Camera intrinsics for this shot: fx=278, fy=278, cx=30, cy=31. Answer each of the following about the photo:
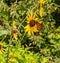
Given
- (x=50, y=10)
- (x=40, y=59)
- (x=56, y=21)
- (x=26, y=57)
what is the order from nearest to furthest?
1. (x=26, y=57)
2. (x=40, y=59)
3. (x=50, y=10)
4. (x=56, y=21)

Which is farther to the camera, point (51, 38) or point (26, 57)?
point (51, 38)

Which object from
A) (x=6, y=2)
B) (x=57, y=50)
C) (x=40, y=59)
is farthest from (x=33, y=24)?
(x=6, y=2)

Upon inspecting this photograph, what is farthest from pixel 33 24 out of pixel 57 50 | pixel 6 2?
pixel 6 2

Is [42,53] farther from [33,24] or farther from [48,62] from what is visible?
[33,24]

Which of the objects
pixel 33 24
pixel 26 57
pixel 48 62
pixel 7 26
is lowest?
pixel 48 62

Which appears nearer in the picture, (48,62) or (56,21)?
(48,62)

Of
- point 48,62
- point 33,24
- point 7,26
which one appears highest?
point 33,24

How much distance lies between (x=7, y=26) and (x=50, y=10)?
69 centimetres

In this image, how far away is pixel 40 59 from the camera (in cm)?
312

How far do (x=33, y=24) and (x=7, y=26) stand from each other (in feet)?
3.96

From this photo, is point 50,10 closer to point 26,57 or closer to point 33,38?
point 33,38

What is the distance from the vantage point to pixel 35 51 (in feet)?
11.3

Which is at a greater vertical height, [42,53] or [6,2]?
[6,2]

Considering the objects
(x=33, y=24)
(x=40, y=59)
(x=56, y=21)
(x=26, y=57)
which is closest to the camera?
(x=33, y=24)
